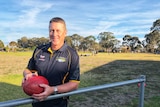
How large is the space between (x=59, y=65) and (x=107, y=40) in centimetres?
9833

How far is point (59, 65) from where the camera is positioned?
230 centimetres

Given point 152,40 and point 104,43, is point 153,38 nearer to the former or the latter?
point 152,40

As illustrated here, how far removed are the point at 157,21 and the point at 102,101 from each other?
65570 mm

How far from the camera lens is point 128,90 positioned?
7.95 m

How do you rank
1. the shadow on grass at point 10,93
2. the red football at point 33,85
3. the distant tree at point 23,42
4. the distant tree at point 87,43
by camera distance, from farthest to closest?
the distant tree at point 23,42 < the distant tree at point 87,43 < the shadow on grass at point 10,93 < the red football at point 33,85

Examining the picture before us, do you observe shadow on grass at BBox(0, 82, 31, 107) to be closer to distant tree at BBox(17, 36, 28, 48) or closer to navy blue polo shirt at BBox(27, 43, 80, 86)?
navy blue polo shirt at BBox(27, 43, 80, 86)

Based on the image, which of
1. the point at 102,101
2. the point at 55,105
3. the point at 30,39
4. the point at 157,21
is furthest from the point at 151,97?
the point at 30,39

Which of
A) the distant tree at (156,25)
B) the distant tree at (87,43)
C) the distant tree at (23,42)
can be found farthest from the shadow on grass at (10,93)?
the distant tree at (23,42)

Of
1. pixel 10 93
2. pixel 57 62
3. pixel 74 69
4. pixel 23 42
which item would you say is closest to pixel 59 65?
pixel 57 62

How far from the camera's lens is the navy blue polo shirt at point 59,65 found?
2311mm

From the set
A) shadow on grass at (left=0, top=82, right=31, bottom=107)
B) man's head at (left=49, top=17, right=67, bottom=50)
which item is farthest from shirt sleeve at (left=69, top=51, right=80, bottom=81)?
shadow on grass at (left=0, top=82, right=31, bottom=107)

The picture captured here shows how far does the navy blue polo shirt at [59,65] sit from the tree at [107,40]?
298 feet

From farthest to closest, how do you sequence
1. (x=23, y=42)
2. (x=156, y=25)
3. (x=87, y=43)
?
(x=23, y=42) → (x=87, y=43) → (x=156, y=25)

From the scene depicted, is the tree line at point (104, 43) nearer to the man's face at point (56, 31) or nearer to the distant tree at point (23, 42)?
the distant tree at point (23, 42)
